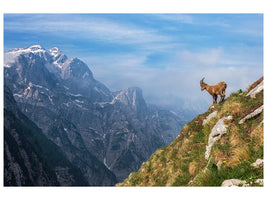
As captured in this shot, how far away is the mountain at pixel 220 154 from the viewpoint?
37.9 ft

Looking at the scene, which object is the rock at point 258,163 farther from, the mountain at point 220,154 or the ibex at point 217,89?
the ibex at point 217,89

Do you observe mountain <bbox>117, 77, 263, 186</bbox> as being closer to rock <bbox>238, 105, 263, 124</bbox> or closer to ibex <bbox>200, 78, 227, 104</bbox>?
rock <bbox>238, 105, 263, 124</bbox>

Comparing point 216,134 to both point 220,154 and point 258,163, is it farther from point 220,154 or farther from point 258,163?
point 258,163

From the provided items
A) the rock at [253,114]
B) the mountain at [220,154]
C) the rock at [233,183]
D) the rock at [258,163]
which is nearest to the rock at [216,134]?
the mountain at [220,154]

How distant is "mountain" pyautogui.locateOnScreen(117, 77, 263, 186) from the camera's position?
11539mm

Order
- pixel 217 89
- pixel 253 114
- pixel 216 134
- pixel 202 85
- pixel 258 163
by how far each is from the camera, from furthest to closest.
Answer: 1. pixel 202 85
2. pixel 217 89
3. pixel 216 134
4. pixel 253 114
5. pixel 258 163

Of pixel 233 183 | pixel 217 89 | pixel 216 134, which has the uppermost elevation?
pixel 217 89

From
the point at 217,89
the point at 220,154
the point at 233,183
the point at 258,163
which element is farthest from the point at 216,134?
the point at 217,89

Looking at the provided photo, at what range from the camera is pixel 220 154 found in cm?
1357

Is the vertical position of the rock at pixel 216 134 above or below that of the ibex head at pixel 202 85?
below

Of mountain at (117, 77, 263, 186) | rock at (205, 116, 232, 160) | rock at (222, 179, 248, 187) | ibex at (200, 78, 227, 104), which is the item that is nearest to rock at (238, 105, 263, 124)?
mountain at (117, 77, 263, 186)
